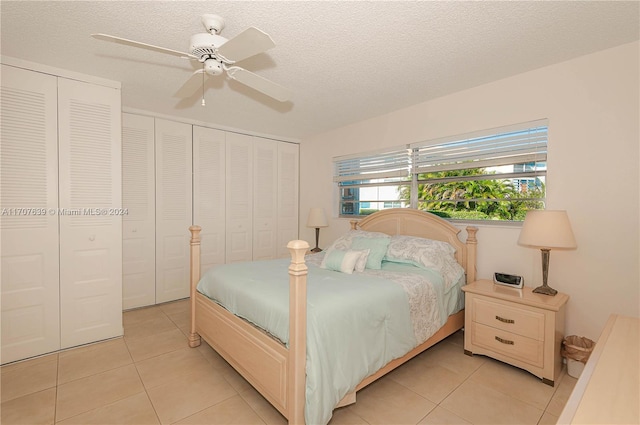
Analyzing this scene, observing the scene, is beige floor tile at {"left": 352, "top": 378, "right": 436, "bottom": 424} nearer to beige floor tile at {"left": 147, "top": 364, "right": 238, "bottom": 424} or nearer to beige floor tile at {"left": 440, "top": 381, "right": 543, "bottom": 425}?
beige floor tile at {"left": 440, "top": 381, "right": 543, "bottom": 425}

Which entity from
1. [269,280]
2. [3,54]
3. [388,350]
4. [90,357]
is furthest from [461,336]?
[3,54]

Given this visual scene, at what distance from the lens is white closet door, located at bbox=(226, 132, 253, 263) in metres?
4.39

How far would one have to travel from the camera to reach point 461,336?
295 cm

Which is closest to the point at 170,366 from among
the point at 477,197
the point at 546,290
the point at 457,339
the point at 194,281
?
the point at 194,281

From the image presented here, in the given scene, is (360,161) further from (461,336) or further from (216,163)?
(461,336)

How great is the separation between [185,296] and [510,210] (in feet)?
13.7

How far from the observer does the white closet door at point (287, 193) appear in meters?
4.96

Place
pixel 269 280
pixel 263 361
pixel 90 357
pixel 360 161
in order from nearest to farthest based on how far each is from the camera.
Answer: pixel 263 361 → pixel 269 280 → pixel 90 357 → pixel 360 161

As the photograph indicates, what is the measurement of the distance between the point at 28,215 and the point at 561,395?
4.39 m

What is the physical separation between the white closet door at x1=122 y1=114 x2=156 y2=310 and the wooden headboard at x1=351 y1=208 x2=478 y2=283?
2786mm

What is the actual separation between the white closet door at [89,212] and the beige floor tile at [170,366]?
79 cm

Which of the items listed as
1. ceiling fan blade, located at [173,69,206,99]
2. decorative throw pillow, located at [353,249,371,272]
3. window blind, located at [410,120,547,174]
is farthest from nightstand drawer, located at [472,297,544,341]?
ceiling fan blade, located at [173,69,206,99]

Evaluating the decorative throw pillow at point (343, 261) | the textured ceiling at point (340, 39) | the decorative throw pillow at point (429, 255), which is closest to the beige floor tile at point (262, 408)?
the decorative throw pillow at point (343, 261)

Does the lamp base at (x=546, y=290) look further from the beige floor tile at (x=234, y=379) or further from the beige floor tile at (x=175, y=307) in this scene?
the beige floor tile at (x=175, y=307)
